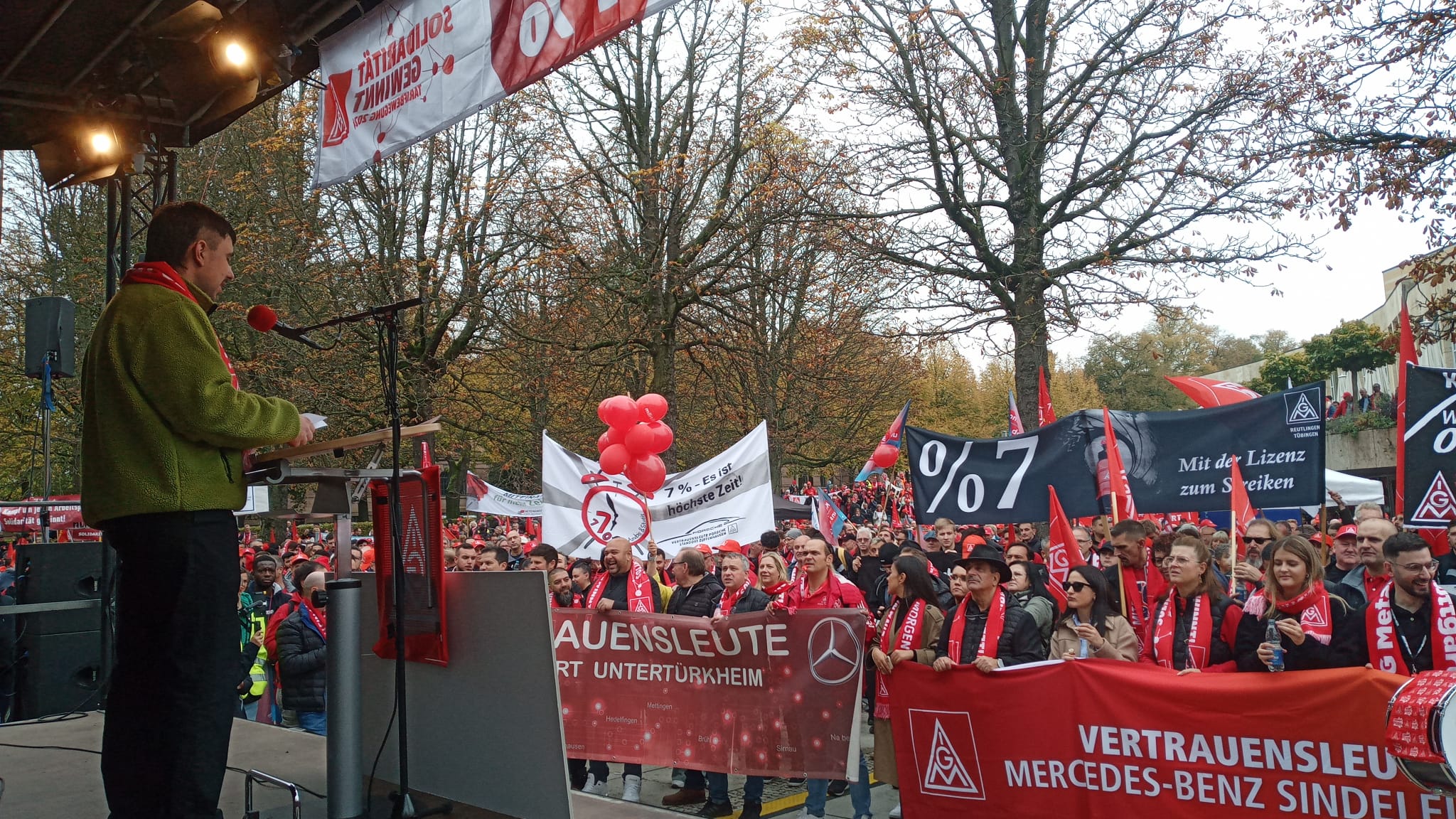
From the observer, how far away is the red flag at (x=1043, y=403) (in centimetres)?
1457

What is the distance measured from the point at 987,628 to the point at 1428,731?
3.82 m

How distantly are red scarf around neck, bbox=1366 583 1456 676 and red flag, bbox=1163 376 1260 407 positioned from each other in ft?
18.0

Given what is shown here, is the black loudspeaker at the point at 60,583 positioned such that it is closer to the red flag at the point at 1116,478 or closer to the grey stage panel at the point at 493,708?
the grey stage panel at the point at 493,708

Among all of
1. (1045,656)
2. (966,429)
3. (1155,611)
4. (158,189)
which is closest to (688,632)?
(1045,656)

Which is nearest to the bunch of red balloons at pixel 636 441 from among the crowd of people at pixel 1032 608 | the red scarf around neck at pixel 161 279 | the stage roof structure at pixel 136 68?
the crowd of people at pixel 1032 608

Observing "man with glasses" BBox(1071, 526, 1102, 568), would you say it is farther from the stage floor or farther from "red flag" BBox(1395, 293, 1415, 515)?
the stage floor

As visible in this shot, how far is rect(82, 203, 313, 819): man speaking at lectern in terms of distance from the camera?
2834 mm

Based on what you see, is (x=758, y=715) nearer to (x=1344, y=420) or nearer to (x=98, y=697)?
(x=98, y=697)

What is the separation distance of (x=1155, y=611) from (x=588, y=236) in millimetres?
19383

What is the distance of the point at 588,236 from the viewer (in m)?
24.6

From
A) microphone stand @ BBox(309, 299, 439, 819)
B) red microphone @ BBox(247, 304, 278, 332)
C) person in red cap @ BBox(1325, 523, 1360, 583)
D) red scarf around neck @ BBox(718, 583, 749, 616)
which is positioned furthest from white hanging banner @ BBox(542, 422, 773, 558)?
red microphone @ BBox(247, 304, 278, 332)

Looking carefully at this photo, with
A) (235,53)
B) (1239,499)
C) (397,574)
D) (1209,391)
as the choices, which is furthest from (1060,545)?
(235,53)

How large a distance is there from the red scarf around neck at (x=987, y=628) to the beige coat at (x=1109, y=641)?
381mm

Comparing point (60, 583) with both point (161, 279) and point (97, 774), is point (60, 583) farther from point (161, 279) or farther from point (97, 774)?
point (161, 279)
